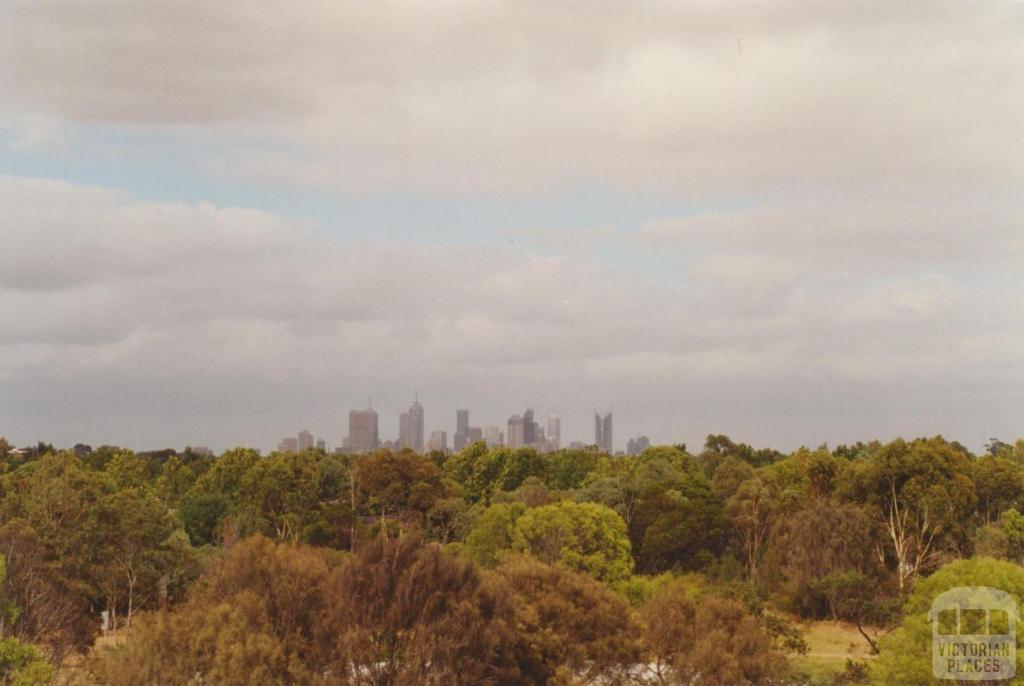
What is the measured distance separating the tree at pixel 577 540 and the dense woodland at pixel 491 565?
5.6 inches

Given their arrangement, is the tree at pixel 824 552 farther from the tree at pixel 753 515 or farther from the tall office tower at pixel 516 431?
the tall office tower at pixel 516 431

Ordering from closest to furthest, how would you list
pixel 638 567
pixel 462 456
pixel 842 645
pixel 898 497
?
pixel 842 645 < pixel 898 497 < pixel 638 567 < pixel 462 456

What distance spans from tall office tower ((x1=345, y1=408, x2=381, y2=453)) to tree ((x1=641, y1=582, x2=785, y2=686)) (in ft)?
425

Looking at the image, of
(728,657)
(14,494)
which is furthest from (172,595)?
(728,657)

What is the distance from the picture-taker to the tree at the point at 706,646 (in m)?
29.8

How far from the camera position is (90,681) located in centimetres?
3341

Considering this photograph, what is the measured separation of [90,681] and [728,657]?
64.7 ft

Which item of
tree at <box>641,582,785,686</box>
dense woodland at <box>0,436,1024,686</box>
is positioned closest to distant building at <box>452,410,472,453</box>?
dense woodland at <box>0,436,1024,686</box>

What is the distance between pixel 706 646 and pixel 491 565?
19709 mm

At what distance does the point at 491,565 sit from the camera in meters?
48.4

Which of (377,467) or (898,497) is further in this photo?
(377,467)

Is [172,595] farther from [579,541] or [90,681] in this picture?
[579,541]

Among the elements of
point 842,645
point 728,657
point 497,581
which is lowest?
point 842,645

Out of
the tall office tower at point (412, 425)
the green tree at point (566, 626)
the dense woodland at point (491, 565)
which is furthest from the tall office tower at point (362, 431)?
the green tree at point (566, 626)
